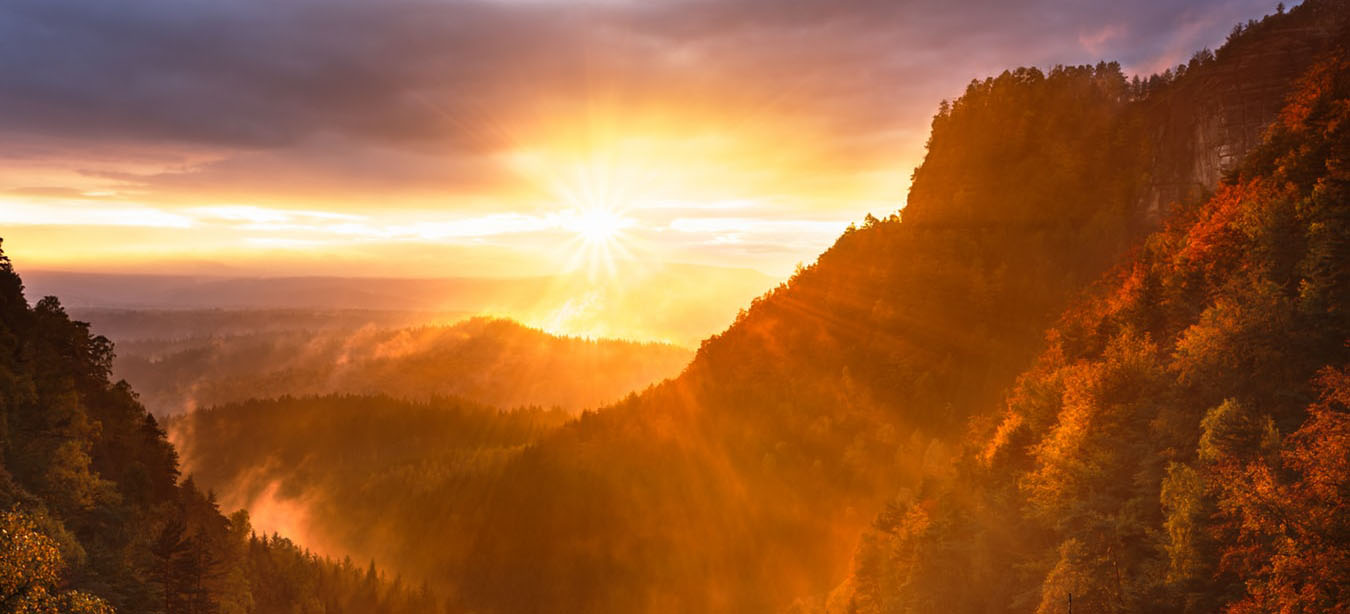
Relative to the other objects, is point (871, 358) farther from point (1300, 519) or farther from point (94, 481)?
point (94, 481)

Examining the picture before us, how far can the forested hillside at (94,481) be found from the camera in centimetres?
4606

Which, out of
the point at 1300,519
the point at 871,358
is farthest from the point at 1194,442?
the point at 871,358

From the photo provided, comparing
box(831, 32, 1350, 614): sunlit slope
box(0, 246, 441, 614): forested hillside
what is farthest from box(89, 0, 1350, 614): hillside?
box(0, 246, 441, 614): forested hillside

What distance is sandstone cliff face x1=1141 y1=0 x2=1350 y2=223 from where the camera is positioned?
5444cm

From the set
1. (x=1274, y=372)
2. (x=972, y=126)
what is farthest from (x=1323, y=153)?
(x=972, y=126)

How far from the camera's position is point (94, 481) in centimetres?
5059

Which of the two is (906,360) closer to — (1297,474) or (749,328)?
(749,328)

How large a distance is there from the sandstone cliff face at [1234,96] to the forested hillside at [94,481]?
78423mm

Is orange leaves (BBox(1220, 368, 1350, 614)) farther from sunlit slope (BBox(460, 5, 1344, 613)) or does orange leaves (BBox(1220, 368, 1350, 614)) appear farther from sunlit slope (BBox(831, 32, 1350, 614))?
sunlit slope (BBox(460, 5, 1344, 613))

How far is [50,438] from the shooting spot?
49375mm

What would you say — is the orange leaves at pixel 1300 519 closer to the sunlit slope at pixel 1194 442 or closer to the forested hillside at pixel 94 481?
the sunlit slope at pixel 1194 442

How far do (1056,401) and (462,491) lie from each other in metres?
157

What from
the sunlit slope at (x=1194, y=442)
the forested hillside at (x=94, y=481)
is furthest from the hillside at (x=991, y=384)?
the forested hillside at (x=94, y=481)

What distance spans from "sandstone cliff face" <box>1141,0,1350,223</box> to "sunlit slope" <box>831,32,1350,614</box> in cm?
770
